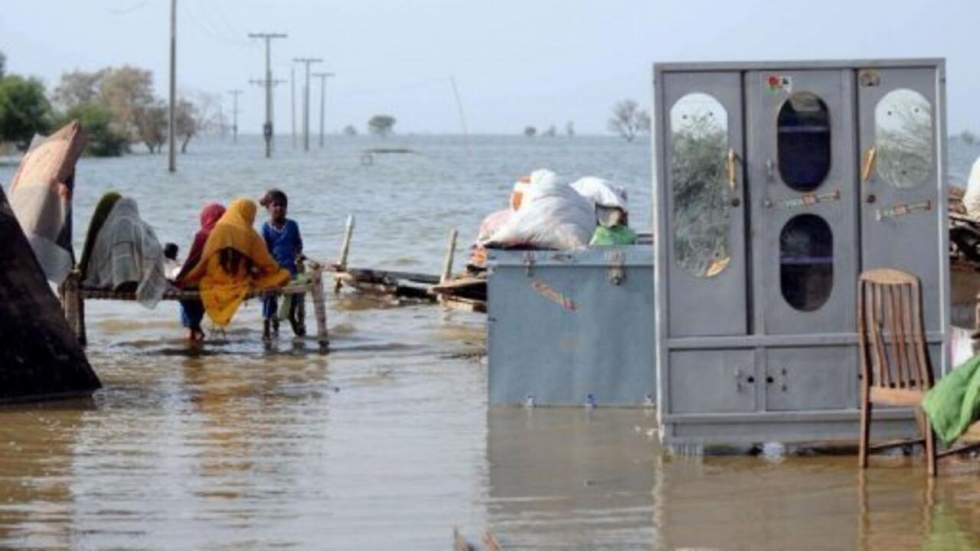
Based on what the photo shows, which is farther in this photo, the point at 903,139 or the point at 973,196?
the point at 973,196

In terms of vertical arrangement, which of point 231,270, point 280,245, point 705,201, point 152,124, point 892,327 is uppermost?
point 152,124

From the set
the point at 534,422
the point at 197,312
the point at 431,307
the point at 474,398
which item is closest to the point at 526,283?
the point at 534,422

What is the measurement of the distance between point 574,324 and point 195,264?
18.5ft

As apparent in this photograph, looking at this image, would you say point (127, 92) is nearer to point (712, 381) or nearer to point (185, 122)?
point (185, 122)

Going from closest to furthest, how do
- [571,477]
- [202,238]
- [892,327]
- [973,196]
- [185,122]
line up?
1. [892,327]
2. [571,477]
3. [973,196]
4. [202,238]
5. [185,122]

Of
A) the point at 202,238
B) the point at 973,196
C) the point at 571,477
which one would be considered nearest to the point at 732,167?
the point at 571,477

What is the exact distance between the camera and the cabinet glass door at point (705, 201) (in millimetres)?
11148

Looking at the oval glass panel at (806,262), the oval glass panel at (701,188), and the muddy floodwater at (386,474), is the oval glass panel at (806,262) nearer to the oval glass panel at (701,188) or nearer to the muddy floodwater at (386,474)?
the oval glass panel at (701,188)

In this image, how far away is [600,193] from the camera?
16422 mm

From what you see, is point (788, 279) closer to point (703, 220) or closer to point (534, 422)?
point (703, 220)

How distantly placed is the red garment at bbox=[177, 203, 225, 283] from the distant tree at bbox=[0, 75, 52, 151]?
98763mm

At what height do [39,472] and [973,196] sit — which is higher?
[973,196]

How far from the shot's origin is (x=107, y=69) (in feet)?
571

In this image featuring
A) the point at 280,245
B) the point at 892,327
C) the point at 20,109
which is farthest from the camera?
the point at 20,109
